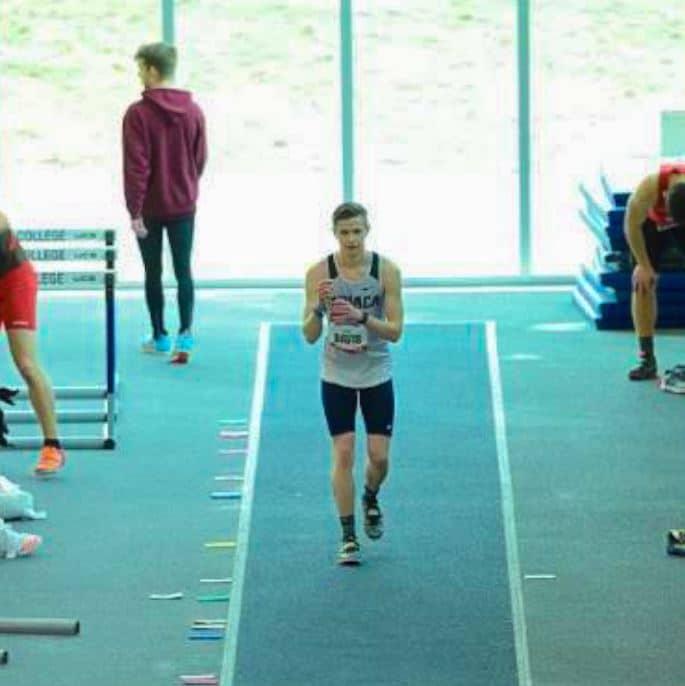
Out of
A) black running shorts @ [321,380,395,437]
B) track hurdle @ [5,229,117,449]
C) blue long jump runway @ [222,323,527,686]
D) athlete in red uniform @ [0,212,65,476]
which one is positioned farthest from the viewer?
track hurdle @ [5,229,117,449]

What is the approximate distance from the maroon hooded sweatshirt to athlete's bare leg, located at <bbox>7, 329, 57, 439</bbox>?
249 cm

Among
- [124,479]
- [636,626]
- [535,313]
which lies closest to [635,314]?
[535,313]

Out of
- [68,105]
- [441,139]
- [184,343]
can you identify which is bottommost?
[184,343]

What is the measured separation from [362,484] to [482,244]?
19.1 feet

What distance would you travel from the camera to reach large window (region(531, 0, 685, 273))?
655 inches

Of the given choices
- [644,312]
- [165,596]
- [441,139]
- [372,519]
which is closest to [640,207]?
[644,312]

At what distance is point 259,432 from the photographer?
12430mm

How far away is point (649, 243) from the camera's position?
44.5 feet

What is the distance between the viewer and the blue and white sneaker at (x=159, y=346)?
14.5m

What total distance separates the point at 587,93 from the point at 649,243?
332cm

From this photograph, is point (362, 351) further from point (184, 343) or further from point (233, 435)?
point (184, 343)

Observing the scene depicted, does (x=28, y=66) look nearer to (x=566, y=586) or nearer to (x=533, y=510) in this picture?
(x=533, y=510)

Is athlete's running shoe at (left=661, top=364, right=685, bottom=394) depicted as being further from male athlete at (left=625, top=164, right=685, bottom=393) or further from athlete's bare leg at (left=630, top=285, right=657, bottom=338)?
athlete's bare leg at (left=630, top=285, right=657, bottom=338)

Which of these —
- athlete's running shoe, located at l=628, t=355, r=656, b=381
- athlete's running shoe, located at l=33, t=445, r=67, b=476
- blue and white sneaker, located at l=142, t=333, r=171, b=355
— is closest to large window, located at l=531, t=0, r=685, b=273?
athlete's running shoe, located at l=628, t=355, r=656, b=381
